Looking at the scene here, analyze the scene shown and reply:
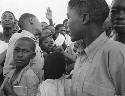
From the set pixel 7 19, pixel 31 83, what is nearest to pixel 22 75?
pixel 31 83

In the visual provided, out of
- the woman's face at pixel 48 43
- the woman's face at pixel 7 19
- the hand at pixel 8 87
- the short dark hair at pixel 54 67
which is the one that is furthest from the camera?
the woman's face at pixel 48 43

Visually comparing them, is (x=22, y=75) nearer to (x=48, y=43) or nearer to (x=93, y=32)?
(x=93, y=32)

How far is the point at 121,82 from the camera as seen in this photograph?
1.89 meters

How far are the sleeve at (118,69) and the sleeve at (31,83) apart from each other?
1580 mm

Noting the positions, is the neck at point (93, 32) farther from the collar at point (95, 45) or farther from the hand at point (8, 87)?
the hand at point (8, 87)

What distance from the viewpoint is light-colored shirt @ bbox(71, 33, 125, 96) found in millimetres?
1888

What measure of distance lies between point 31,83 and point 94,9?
1.54 metres

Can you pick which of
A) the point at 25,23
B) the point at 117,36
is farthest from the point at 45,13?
the point at 117,36

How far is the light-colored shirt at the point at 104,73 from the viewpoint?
1888 millimetres

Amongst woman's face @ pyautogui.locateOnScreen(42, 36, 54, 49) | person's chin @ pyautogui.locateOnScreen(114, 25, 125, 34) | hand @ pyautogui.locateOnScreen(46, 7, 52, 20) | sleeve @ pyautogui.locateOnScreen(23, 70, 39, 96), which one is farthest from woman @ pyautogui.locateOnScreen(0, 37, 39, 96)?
hand @ pyautogui.locateOnScreen(46, 7, 52, 20)

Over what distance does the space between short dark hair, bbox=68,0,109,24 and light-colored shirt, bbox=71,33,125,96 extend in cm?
18

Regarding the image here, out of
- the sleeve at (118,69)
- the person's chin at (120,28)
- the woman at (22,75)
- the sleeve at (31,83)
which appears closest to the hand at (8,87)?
the woman at (22,75)

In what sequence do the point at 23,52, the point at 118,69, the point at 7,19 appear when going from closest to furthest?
the point at 118,69 < the point at 23,52 < the point at 7,19

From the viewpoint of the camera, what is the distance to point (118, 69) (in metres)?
1.89
